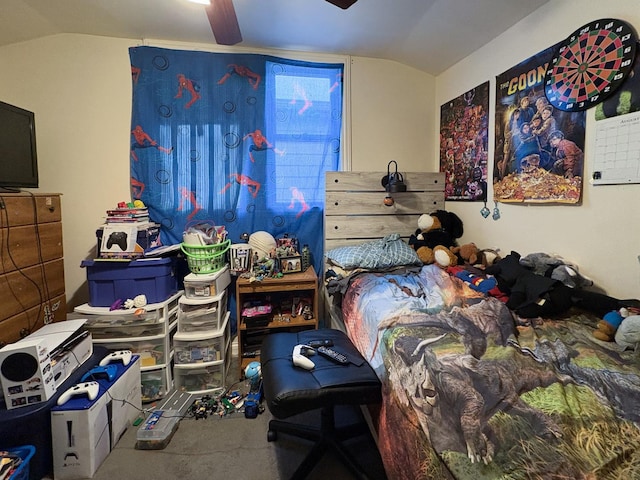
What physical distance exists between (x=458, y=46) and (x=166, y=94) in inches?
89.5

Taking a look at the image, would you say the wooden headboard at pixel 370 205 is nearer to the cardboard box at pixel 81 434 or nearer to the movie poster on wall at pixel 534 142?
the movie poster on wall at pixel 534 142

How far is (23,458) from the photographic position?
138 cm

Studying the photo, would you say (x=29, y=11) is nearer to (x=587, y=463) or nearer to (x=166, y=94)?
(x=166, y=94)

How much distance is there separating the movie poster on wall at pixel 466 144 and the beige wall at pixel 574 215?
0.09 metres

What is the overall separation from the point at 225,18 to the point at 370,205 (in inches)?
66.3

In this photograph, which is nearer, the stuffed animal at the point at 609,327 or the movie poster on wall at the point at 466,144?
the stuffed animal at the point at 609,327

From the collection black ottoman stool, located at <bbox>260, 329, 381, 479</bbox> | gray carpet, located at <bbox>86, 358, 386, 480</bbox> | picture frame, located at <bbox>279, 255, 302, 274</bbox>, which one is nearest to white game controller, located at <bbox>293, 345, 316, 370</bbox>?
black ottoman stool, located at <bbox>260, 329, 381, 479</bbox>

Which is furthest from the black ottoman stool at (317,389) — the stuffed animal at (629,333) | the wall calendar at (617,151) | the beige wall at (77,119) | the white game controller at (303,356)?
the beige wall at (77,119)

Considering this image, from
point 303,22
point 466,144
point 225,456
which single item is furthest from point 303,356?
point 303,22

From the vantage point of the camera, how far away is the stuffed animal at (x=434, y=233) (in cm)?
247

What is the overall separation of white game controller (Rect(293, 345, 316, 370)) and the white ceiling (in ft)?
6.73

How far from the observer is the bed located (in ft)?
2.44

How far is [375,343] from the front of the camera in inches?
58.7

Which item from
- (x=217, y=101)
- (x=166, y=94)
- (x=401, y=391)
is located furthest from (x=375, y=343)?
(x=166, y=94)
